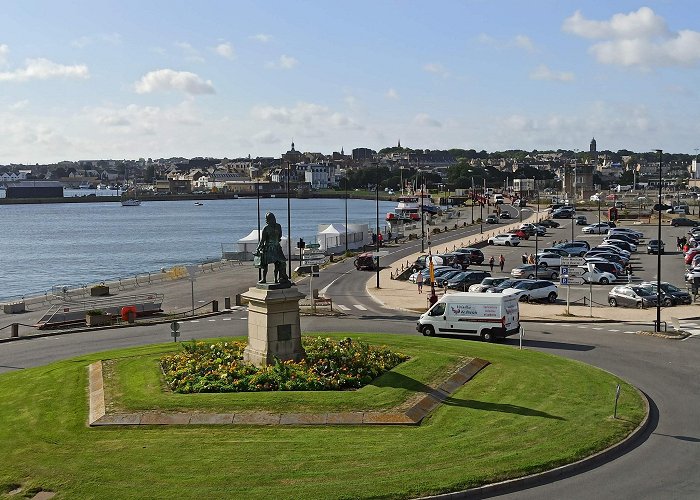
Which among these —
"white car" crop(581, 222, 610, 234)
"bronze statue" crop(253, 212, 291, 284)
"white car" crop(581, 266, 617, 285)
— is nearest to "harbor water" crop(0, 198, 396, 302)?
"white car" crop(581, 222, 610, 234)

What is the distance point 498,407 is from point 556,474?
4.20m

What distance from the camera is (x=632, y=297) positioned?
4266cm

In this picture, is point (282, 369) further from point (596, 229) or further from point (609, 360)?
point (596, 229)

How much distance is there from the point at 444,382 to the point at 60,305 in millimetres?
35907

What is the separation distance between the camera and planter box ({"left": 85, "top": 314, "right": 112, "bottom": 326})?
4131 centimetres

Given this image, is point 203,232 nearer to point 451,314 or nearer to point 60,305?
point 60,305

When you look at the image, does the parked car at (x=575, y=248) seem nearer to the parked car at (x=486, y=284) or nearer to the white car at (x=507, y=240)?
the white car at (x=507, y=240)

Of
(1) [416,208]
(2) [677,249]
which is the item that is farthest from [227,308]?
(1) [416,208]

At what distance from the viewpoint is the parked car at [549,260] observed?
200ft

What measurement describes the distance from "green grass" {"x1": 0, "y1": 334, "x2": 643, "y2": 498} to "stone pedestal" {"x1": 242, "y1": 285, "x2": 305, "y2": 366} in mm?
2103

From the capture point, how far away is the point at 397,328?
37.0 m

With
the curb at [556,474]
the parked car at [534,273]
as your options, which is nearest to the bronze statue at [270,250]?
the curb at [556,474]

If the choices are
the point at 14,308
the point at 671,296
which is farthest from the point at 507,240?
the point at 14,308

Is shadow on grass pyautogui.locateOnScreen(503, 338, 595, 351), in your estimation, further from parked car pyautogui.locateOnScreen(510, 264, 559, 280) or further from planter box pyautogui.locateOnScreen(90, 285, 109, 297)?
planter box pyautogui.locateOnScreen(90, 285, 109, 297)
